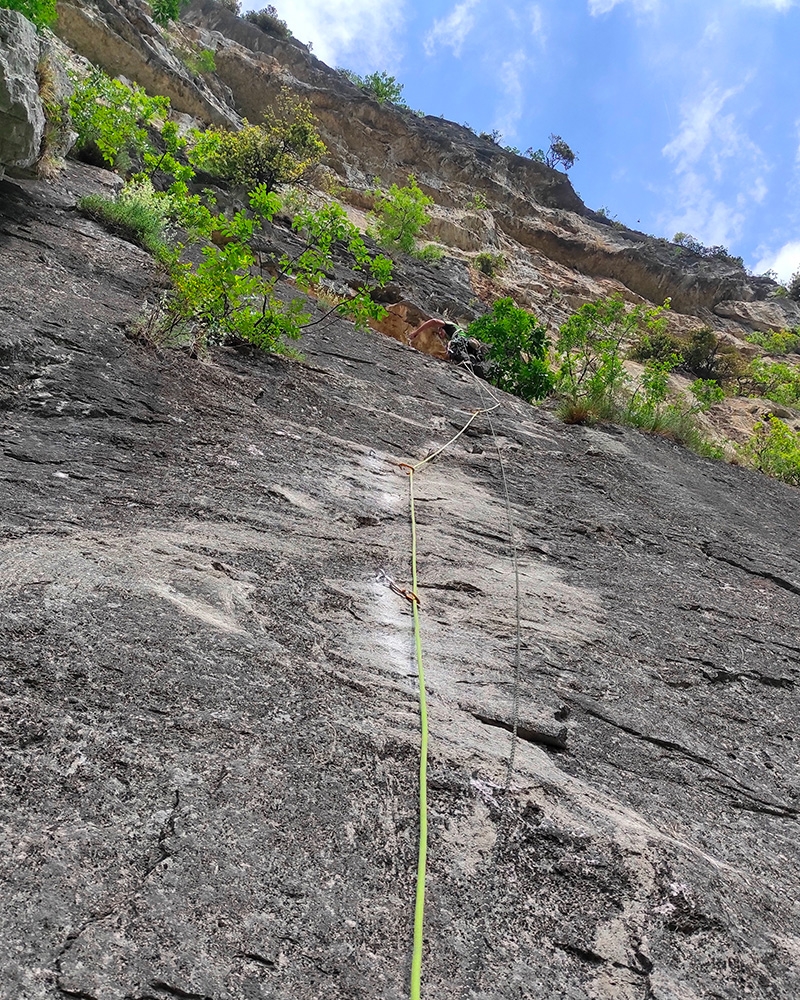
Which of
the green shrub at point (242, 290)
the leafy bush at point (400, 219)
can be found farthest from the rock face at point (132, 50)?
the green shrub at point (242, 290)

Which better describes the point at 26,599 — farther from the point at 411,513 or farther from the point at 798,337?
the point at 798,337

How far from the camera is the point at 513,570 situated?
4051 millimetres

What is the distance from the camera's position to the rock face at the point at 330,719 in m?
1.63

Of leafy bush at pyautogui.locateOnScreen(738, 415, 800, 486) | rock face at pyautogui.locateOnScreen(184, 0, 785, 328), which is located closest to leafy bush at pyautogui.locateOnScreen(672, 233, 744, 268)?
rock face at pyautogui.locateOnScreen(184, 0, 785, 328)

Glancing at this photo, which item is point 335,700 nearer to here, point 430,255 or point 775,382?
point 430,255

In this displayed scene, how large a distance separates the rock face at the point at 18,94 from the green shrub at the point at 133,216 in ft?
3.08

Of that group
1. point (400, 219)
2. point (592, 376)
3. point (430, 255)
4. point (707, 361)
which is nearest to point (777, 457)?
point (592, 376)

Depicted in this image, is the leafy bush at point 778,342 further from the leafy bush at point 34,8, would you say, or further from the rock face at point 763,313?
the leafy bush at point 34,8

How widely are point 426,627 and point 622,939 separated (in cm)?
153

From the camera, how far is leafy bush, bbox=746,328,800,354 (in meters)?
24.5

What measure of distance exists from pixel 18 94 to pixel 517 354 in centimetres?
695

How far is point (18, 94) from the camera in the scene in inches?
200

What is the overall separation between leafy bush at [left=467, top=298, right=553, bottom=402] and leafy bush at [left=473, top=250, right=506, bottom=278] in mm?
12554

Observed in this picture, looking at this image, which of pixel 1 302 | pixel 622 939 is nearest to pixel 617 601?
pixel 622 939
